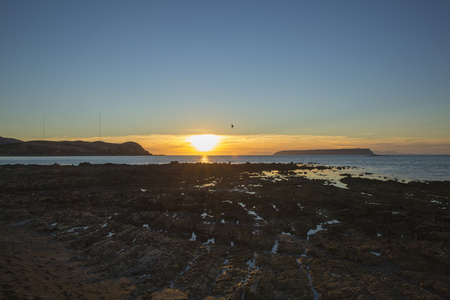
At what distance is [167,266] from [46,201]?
16099mm

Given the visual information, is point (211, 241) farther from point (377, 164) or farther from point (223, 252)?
point (377, 164)

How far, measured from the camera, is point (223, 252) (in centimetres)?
965

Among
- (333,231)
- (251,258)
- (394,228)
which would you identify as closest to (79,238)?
(251,258)

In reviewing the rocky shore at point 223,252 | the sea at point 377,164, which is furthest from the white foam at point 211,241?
the sea at point 377,164

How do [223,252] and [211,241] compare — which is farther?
[211,241]

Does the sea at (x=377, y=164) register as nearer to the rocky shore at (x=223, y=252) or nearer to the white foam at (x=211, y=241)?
the rocky shore at (x=223, y=252)

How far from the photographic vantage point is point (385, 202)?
19.3m

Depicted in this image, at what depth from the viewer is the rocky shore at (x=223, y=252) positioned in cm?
700

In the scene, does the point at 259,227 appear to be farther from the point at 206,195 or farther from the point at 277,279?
the point at 206,195

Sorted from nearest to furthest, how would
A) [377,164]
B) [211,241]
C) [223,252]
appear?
[223,252], [211,241], [377,164]

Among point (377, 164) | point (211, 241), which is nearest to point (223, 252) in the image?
point (211, 241)

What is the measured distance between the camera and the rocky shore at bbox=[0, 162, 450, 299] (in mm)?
6996

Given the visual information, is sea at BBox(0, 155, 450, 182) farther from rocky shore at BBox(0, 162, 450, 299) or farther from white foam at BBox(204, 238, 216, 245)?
white foam at BBox(204, 238, 216, 245)

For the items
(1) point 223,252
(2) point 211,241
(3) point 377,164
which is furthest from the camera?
(3) point 377,164
